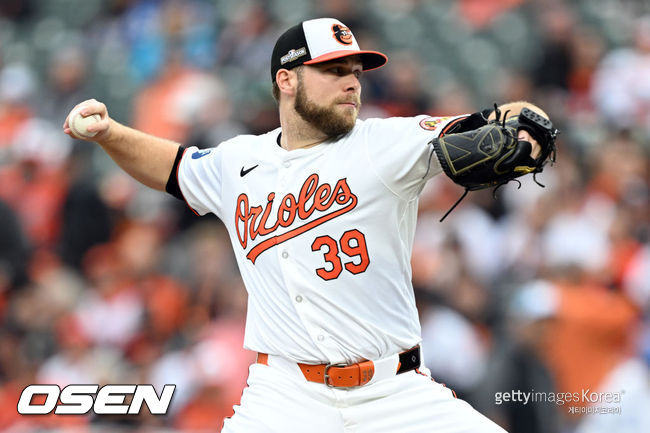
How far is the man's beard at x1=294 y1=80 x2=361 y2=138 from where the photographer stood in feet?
13.1

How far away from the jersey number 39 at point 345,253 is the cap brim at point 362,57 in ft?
2.40

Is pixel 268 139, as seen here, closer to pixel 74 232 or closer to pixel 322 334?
pixel 322 334

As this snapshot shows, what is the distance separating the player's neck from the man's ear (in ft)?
0.34

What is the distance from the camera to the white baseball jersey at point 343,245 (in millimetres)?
3814

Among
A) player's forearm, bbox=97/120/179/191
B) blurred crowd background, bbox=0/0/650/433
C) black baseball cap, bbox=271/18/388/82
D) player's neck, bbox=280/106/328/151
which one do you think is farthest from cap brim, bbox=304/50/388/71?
blurred crowd background, bbox=0/0/650/433

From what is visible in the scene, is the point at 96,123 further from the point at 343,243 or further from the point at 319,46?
the point at 343,243

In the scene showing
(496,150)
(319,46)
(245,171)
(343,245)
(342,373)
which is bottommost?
(342,373)

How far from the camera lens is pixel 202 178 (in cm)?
436

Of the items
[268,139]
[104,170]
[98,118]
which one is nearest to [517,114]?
[268,139]

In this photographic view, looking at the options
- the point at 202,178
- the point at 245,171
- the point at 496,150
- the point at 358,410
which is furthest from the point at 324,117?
the point at 358,410

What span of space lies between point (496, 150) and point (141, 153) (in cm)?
170

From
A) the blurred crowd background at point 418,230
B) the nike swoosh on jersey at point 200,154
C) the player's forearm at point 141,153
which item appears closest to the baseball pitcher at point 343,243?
the player's forearm at point 141,153

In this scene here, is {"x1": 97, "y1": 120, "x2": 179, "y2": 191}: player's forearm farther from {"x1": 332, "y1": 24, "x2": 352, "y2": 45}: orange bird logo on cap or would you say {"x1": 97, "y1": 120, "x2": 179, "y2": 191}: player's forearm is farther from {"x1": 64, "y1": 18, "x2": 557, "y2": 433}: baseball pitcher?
{"x1": 332, "y1": 24, "x2": 352, "y2": 45}: orange bird logo on cap

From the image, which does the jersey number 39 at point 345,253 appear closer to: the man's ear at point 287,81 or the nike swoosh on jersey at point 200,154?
the man's ear at point 287,81
